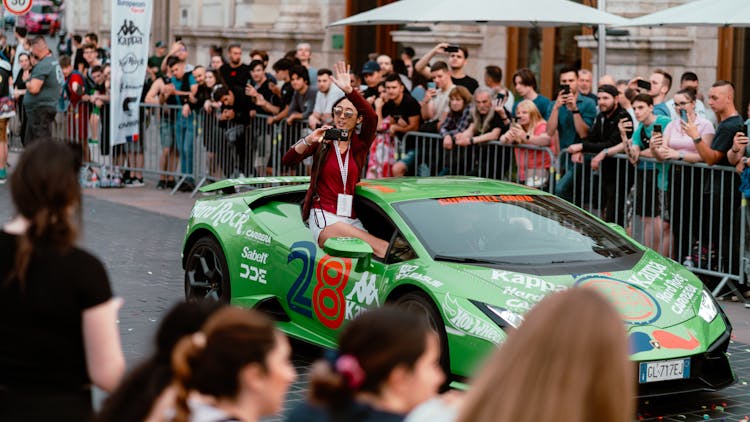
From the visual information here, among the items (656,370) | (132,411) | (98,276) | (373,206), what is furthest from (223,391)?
(373,206)

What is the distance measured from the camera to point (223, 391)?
3.53 meters

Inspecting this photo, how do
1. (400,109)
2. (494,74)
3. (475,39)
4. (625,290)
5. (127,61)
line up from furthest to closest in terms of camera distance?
(475,39), (127,61), (494,74), (400,109), (625,290)

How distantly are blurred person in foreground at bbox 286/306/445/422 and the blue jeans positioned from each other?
51.8 feet

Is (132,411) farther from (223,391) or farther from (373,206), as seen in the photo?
(373,206)

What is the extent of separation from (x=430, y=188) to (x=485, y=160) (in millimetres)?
4946

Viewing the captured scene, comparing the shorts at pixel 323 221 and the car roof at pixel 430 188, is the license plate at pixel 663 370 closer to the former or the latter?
the car roof at pixel 430 188

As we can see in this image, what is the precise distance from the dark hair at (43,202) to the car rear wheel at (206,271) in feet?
19.0

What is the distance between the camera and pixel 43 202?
414 cm

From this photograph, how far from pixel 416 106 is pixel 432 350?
1160 centimetres

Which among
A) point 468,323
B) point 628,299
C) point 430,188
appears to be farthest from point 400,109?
point 468,323

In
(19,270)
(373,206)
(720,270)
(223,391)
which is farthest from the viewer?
(720,270)

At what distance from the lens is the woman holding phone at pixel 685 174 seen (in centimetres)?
1214

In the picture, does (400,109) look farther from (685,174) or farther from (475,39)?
(475,39)

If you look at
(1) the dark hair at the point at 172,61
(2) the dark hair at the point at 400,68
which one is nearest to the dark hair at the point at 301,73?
(2) the dark hair at the point at 400,68
